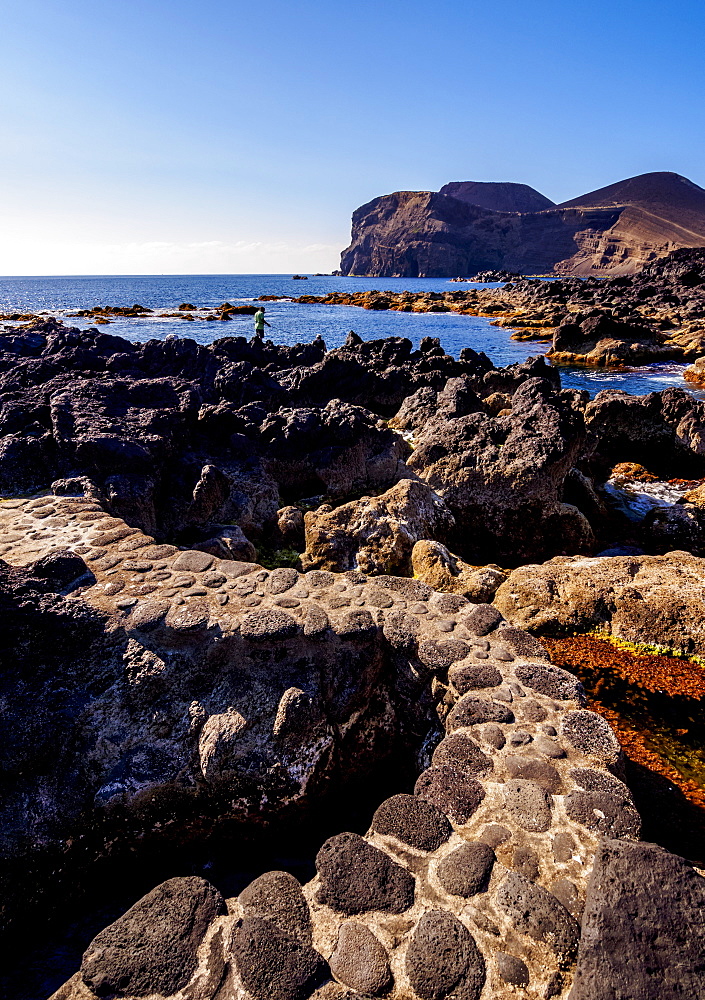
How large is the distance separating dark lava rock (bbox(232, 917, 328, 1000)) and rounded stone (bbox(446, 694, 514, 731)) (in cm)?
228

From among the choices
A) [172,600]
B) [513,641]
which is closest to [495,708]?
[513,641]

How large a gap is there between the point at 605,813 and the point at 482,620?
262 cm

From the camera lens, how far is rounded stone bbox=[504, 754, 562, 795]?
14.0 ft

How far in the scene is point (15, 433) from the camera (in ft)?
41.7

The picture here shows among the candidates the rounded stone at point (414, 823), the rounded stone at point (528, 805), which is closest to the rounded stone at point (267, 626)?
the rounded stone at point (414, 823)

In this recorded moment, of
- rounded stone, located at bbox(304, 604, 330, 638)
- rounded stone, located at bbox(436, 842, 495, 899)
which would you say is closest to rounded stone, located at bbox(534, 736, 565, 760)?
rounded stone, located at bbox(436, 842, 495, 899)

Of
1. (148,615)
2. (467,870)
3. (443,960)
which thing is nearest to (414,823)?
(467,870)

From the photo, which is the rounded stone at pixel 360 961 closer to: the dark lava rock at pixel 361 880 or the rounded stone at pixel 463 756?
the dark lava rock at pixel 361 880

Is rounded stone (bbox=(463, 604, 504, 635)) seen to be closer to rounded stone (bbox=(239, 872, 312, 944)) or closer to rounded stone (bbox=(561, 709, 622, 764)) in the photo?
rounded stone (bbox=(561, 709, 622, 764))

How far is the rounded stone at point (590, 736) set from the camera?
4562mm

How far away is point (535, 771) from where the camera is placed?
14.4 feet

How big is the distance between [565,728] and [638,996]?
2.26 m

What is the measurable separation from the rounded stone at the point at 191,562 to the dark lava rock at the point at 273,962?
13.4 feet

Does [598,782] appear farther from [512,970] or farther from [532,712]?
[512,970]
